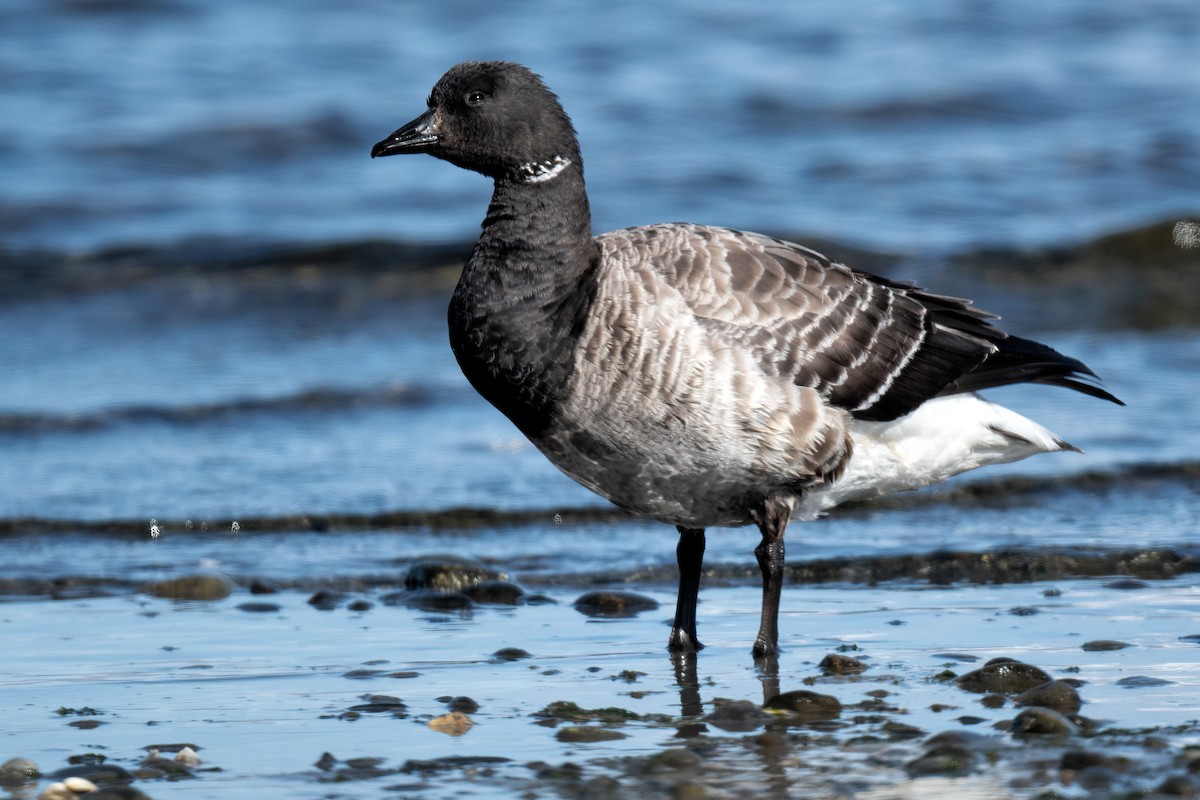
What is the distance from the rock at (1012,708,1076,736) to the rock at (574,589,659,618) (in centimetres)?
261

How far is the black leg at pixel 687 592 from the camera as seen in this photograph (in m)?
7.18

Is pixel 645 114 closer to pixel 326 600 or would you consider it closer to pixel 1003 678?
pixel 326 600

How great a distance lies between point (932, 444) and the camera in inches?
299

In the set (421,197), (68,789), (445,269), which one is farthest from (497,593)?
(421,197)

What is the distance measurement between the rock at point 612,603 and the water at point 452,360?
0.13 m

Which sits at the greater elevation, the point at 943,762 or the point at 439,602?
the point at 439,602

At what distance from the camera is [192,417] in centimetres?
1178

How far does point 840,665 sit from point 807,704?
0.66m

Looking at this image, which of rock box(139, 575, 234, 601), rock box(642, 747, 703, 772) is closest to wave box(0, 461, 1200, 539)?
rock box(139, 575, 234, 601)

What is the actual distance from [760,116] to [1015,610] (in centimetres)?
1252

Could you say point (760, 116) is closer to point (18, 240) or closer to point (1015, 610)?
point (18, 240)

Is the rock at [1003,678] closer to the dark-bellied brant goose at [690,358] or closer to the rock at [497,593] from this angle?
the dark-bellied brant goose at [690,358]

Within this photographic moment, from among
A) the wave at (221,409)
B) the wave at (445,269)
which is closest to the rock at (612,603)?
the wave at (221,409)

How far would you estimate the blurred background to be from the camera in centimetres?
1127
